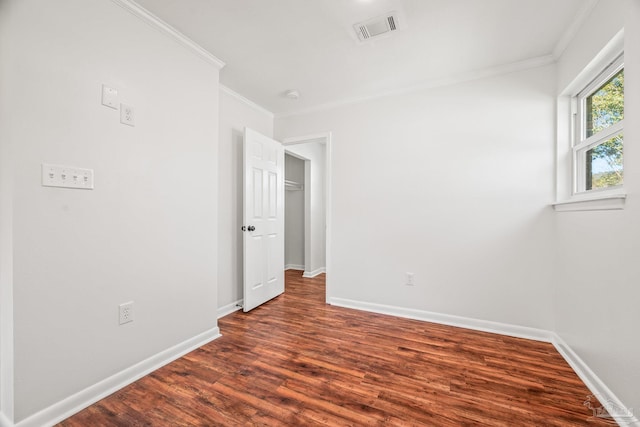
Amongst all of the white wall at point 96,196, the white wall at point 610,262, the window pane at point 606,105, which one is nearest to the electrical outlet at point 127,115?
the white wall at point 96,196

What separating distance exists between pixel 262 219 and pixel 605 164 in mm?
3059

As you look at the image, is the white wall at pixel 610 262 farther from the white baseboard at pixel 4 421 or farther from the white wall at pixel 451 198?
the white baseboard at pixel 4 421

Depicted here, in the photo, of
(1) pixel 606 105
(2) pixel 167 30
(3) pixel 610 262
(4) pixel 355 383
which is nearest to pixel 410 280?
(4) pixel 355 383

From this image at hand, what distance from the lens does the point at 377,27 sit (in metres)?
2.00

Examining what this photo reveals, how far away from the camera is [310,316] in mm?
2910

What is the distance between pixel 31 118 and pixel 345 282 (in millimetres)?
2895

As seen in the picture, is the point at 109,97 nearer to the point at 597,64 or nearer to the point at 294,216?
the point at 597,64

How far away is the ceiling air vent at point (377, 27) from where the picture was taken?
1.89 m

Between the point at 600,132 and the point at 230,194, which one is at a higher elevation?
the point at 600,132

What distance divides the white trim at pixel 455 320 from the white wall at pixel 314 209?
169 centimetres

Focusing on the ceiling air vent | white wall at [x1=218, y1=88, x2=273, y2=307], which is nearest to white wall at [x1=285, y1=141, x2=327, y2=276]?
white wall at [x1=218, y1=88, x2=273, y2=307]

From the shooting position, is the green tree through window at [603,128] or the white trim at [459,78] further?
the white trim at [459,78]

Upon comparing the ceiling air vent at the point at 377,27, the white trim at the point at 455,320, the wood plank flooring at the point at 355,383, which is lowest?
the wood plank flooring at the point at 355,383

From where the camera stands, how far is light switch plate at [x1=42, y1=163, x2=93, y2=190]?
1415 millimetres
